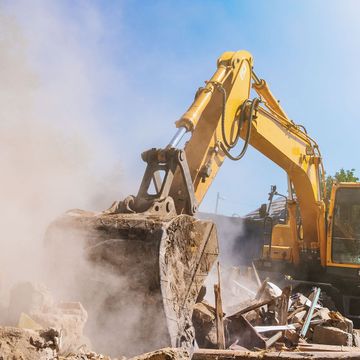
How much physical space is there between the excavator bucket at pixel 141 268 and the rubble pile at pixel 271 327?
828mm

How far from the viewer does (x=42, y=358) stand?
2256 mm

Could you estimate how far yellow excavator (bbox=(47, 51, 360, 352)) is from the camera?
10.9 ft

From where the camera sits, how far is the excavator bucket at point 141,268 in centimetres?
325

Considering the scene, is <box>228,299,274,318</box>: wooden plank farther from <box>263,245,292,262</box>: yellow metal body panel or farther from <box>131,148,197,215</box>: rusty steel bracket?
<box>263,245,292,262</box>: yellow metal body panel

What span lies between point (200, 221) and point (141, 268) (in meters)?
0.82

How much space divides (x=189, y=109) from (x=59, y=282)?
7.02 ft

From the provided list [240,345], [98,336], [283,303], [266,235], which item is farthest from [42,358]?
[266,235]

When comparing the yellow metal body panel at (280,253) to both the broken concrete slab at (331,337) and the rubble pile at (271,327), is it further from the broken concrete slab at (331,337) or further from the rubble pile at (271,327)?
the broken concrete slab at (331,337)

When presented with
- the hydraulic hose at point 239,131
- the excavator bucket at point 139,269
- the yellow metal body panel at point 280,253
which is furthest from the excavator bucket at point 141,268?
the yellow metal body panel at point 280,253

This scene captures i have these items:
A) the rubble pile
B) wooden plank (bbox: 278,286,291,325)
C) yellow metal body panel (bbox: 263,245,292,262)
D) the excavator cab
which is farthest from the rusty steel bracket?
yellow metal body panel (bbox: 263,245,292,262)

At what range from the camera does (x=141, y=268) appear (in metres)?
3.33

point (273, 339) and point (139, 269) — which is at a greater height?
point (139, 269)

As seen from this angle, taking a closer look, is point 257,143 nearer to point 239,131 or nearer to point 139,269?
point 239,131

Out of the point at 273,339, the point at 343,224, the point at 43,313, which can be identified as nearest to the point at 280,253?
the point at 343,224
